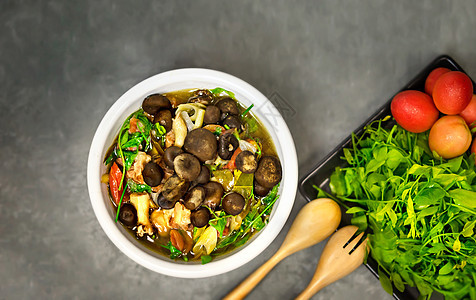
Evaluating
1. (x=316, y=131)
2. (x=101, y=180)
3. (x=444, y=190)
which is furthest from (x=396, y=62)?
(x=101, y=180)

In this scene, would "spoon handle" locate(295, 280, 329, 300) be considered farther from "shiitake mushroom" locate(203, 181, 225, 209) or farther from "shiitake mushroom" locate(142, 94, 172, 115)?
"shiitake mushroom" locate(142, 94, 172, 115)

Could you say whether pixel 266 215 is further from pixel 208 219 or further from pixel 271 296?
pixel 271 296

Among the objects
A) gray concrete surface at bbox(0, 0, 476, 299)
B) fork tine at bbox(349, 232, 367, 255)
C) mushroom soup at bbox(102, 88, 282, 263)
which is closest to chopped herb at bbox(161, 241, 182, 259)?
mushroom soup at bbox(102, 88, 282, 263)

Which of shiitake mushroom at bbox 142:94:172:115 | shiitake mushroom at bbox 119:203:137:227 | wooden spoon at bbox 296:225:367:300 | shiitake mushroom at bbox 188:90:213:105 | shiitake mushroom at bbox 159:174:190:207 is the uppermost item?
shiitake mushroom at bbox 188:90:213:105

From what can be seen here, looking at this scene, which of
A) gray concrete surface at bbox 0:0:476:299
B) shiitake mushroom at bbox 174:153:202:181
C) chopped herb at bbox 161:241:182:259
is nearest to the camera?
shiitake mushroom at bbox 174:153:202:181

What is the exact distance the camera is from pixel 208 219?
37.1 inches

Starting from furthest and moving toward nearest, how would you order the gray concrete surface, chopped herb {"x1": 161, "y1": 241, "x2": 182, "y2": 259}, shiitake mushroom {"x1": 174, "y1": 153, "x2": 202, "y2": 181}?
1. the gray concrete surface
2. chopped herb {"x1": 161, "y1": 241, "x2": 182, "y2": 259}
3. shiitake mushroom {"x1": 174, "y1": 153, "x2": 202, "y2": 181}

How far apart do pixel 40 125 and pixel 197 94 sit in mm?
562

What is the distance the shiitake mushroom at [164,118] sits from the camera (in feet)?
3.17

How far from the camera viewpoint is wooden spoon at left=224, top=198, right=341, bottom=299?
1036 millimetres

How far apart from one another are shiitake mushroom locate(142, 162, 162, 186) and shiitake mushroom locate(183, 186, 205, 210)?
85 mm

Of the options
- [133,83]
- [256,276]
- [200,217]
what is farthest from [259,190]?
[133,83]

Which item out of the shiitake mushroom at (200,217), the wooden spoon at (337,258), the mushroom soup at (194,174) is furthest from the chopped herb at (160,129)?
the wooden spoon at (337,258)

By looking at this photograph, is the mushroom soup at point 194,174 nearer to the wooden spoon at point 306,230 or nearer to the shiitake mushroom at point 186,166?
the shiitake mushroom at point 186,166
